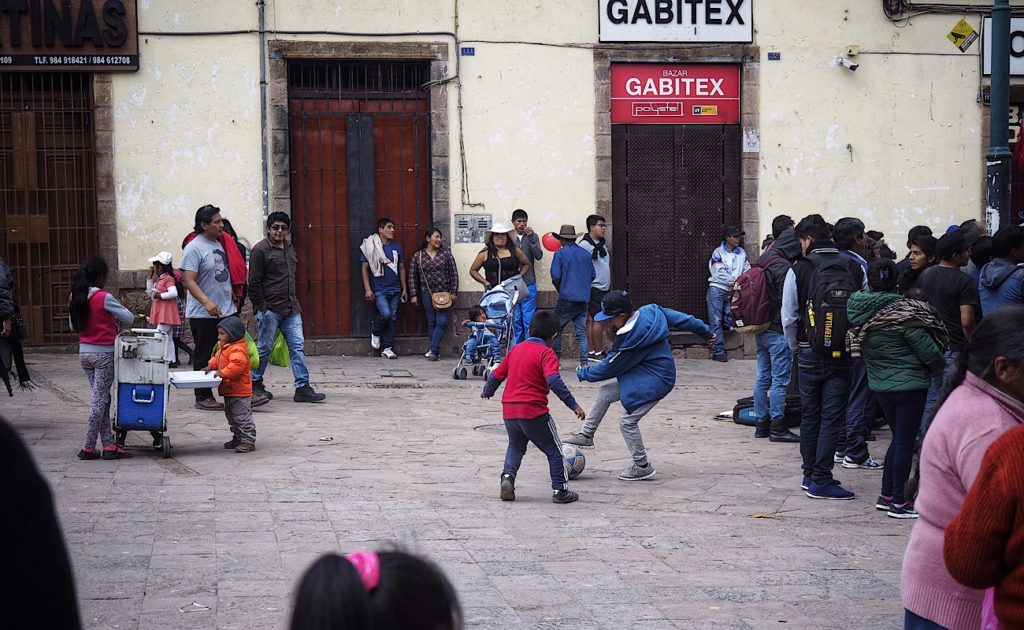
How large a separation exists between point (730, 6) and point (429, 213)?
491cm

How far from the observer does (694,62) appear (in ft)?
57.3

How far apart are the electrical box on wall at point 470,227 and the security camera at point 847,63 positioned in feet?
17.3

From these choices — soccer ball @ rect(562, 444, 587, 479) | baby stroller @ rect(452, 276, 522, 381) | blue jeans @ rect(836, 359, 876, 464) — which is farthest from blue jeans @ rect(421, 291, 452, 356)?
blue jeans @ rect(836, 359, 876, 464)

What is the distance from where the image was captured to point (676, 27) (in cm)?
1734

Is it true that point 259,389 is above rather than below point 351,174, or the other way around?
below

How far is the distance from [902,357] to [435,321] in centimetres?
952

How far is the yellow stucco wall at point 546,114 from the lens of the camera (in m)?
16.4

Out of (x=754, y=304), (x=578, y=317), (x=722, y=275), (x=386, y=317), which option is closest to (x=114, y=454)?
(x=754, y=304)

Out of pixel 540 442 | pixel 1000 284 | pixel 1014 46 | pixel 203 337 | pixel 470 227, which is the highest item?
pixel 1014 46

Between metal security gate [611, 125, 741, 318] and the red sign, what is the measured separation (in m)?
0.14

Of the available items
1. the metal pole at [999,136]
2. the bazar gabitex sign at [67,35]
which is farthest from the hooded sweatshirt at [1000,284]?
the bazar gabitex sign at [67,35]

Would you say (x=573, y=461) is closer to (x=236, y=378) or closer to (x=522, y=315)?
(x=236, y=378)

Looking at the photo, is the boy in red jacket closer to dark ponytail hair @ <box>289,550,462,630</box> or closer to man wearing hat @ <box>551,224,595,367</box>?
dark ponytail hair @ <box>289,550,462,630</box>

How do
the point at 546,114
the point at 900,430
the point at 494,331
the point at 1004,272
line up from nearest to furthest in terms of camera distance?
1. the point at 900,430
2. the point at 1004,272
3. the point at 494,331
4. the point at 546,114
